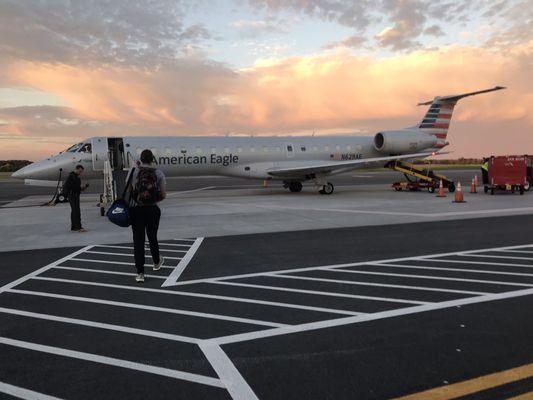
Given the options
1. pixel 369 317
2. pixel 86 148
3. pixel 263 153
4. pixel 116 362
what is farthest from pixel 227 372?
pixel 263 153

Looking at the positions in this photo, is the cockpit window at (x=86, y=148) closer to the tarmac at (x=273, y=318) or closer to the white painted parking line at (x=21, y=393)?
the tarmac at (x=273, y=318)

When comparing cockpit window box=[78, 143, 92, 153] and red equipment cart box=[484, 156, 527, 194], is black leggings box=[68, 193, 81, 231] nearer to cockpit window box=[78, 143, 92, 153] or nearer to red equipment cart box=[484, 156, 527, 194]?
cockpit window box=[78, 143, 92, 153]

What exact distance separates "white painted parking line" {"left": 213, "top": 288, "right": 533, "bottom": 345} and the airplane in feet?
51.1

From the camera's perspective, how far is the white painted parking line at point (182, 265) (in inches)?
245

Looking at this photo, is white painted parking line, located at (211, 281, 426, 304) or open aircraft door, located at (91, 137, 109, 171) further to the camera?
open aircraft door, located at (91, 137, 109, 171)

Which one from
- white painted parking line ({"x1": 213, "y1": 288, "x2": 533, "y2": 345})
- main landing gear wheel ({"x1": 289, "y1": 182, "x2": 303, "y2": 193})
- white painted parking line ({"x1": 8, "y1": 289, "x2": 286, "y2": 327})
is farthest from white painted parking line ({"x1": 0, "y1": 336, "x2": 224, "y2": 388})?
main landing gear wheel ({"x1": 289, "y1": 182, "x2": 303, "y2": 193})

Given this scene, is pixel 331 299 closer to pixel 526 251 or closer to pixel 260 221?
pixel 526 251

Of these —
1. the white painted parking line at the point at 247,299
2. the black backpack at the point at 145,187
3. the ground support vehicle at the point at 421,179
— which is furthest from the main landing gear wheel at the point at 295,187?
the black backpack at the point at 145,187

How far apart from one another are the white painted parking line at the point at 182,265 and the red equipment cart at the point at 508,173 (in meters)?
16.7

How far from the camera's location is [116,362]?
12.1ft

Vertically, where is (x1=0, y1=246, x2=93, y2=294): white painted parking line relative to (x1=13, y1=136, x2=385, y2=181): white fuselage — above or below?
below

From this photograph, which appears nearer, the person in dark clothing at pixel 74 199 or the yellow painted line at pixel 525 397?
the yellow painted line at pixel 525 397

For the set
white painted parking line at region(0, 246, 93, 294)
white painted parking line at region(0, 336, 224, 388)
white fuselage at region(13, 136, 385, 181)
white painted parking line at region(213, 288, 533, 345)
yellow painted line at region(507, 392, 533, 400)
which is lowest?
yellow painted line at region(507, 392, 533, 400)

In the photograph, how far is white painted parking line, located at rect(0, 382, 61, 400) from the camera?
3.17 m
